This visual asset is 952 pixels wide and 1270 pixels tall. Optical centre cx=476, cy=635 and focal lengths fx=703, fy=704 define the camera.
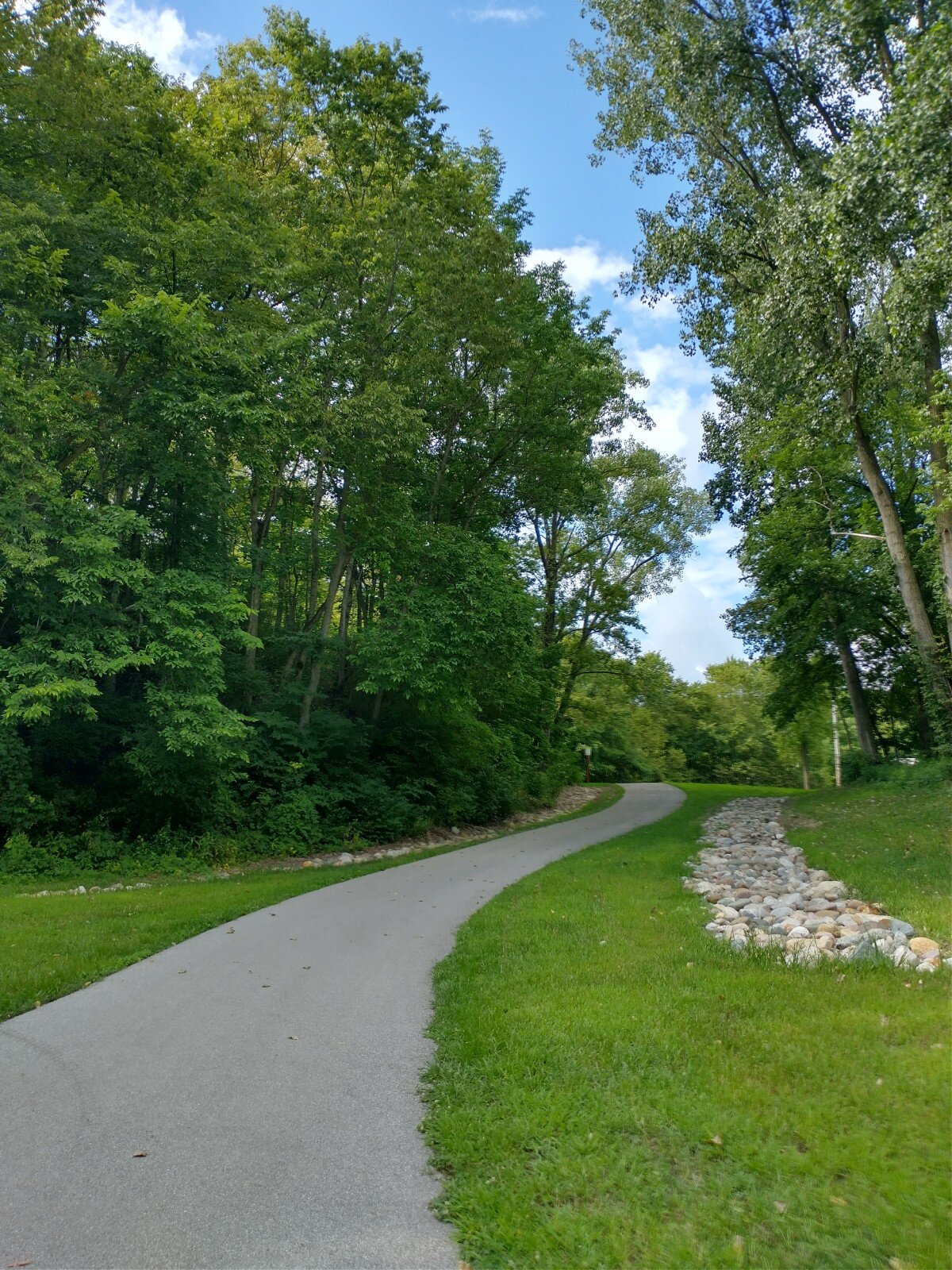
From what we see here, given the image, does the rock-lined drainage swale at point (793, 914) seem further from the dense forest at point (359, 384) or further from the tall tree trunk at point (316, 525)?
the tall tree trunk at point (316, 525)

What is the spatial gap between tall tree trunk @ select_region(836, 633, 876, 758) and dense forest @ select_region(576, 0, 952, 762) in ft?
10.2

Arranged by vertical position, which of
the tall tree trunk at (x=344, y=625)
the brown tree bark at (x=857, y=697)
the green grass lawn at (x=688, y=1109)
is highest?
the tall tree trunk at (x=344, y=625)

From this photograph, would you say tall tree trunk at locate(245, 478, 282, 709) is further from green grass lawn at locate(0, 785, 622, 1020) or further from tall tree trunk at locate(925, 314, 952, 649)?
tall tree trunk at locate(925, 314, 952, 649)

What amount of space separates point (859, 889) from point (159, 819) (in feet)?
37.2

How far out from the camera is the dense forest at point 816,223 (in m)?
10.2

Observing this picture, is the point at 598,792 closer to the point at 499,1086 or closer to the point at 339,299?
the point at 339,299

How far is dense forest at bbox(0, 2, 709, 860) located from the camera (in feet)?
37.2

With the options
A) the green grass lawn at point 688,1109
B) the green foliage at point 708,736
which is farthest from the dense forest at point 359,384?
the green foliage at point 708,736

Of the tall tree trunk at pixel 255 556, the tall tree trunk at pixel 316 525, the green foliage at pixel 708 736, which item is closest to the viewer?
the tall tree trunk at pixel 255 556

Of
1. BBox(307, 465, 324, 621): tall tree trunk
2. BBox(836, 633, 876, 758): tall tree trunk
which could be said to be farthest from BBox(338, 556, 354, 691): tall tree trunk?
BBox(836, 633, 876, 758): tall tree trunk

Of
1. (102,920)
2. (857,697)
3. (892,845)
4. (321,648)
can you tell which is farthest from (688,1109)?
(857,697)

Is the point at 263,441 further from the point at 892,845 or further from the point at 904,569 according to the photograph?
the point at 904,569

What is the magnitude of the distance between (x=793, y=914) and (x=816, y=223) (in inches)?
434

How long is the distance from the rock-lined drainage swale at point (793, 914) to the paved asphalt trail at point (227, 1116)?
120 inches
